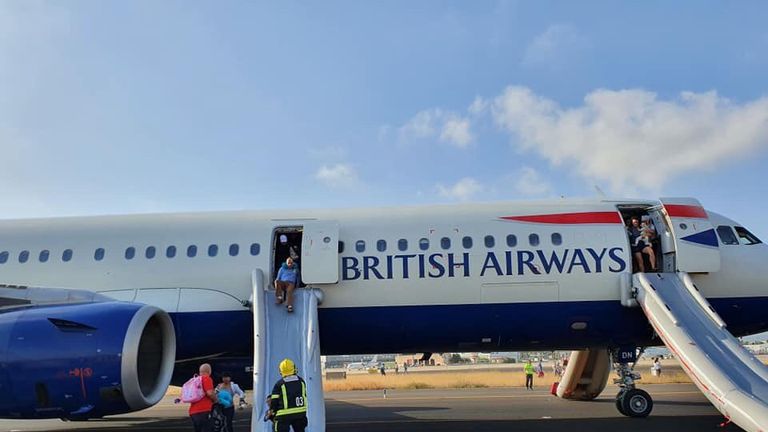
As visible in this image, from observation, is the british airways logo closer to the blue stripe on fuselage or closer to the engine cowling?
the blue stripe on fuselage

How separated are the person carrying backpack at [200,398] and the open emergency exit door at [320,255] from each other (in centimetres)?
323

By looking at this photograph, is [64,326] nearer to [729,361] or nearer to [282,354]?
[282,354]

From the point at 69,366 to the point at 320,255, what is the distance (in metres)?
4.63

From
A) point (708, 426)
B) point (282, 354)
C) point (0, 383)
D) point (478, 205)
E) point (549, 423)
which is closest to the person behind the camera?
point (0, 383)

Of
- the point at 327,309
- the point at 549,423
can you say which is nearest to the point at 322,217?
the point at 327,309

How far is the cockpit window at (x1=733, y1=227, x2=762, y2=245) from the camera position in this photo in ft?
40.8

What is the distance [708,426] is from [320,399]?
709cm

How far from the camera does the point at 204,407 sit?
921 centimetres

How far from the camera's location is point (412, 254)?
40.0 ft

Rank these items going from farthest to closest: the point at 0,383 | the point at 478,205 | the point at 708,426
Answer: the point at 478,205
the point at 708,426
the point at 0,383

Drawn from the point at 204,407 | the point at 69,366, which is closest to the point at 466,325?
the point at 204,407

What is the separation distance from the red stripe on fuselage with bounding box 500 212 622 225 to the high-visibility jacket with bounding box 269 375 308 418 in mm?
6514

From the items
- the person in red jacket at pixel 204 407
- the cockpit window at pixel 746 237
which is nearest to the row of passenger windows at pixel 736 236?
the cockpit window at pixel 746 237

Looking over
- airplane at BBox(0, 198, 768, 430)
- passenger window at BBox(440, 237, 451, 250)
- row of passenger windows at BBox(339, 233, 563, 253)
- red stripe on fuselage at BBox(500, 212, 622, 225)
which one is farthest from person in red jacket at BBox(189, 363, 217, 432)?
red stripe on fuselage at BBox(500, 212, 622, 225)
